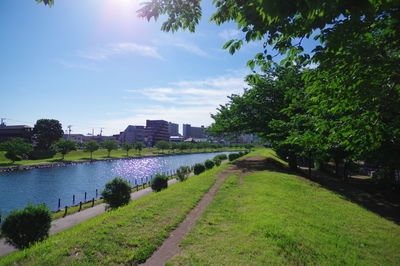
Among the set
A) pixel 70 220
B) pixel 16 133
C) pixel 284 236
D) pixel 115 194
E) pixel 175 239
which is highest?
pixel 16 133

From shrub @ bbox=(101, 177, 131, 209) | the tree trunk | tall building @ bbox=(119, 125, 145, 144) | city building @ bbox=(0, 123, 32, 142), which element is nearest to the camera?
shrub @ bbox=(101, 177, 131, 209)

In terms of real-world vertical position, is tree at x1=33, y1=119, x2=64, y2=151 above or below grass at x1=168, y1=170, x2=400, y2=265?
above

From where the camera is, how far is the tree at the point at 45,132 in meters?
73.3

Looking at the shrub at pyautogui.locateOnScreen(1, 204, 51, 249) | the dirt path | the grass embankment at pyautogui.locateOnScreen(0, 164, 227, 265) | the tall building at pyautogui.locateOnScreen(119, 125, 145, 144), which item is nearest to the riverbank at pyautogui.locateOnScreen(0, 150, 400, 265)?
the grass embankment at pyautogui.locateOnScreen(0, 164, 227, 265)

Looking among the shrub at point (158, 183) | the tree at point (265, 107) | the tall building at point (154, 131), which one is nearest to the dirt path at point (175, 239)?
the shrub at point (158, 183)

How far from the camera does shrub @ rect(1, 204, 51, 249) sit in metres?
9.30

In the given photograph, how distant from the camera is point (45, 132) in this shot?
7338 centimetres

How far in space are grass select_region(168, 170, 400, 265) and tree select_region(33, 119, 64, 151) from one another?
3439 inches

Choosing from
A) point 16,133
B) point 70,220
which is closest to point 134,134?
point 16,133

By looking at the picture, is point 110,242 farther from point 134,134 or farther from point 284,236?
point 134,134

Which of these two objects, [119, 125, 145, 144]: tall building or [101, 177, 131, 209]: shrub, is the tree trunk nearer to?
[101, 177, 131, 209]: shrub

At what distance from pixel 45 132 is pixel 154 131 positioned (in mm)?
78284

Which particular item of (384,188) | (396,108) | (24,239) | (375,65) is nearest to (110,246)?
(24,239)

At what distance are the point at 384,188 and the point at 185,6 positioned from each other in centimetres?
2746
